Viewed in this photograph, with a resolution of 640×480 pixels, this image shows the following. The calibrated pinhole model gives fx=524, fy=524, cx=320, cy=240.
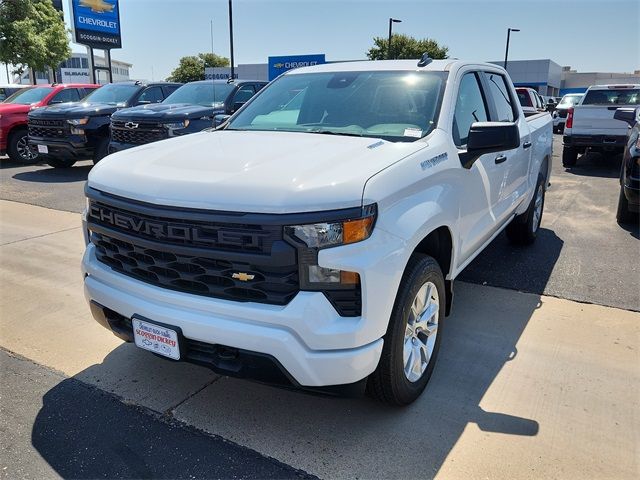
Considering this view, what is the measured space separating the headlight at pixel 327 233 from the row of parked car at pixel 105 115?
566cm

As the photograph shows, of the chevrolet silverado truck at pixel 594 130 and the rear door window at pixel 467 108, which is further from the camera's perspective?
the chevrolet silverado truck at pixel 594 130

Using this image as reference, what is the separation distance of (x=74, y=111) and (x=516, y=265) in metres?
8.88

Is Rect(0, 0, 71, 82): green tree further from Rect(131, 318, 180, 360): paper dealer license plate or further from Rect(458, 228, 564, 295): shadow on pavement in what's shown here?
Rect(131, 318, 180, 360): paper dealer license plate

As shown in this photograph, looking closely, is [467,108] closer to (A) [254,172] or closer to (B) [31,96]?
(A) [254,172]

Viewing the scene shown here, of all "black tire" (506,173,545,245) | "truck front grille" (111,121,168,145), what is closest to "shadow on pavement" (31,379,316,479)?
"black tire" (506,173,545,245)

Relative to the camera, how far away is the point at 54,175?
10.8 m

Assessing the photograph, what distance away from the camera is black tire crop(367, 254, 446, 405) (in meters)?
2.51

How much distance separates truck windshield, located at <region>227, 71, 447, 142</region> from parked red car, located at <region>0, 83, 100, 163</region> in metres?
9.93

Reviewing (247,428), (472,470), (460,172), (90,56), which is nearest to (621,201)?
(460,172)

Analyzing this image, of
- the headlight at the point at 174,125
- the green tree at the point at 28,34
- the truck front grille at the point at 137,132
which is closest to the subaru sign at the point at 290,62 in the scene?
the green tree at the point at 28,34

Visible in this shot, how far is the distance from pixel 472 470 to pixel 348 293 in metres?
1.04

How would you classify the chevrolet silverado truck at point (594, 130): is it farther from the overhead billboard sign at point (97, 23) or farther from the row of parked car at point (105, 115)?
the overhead billboard sign at point (97, 23)

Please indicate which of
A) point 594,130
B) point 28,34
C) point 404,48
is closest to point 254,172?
point 594,130

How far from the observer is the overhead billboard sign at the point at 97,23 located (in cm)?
2489
